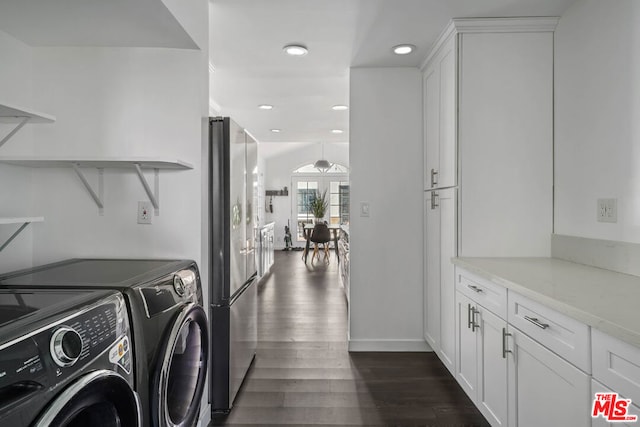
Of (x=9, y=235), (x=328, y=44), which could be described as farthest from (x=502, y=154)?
(x=9, y=235)

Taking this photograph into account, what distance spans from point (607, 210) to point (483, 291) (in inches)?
27.7

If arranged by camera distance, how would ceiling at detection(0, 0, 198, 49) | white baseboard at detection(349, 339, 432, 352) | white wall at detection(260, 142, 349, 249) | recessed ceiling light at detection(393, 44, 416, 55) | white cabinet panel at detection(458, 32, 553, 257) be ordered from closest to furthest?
ceiling at detection(0, 0, 198, 49), white cabinet panel at detection(458, 32, 553, 257), recessed ceiling light at detection(393, 44, 416, 55), white baseboard at detection(349, 339, 432, 352), white wall at detection(260, 142, 349, 249)

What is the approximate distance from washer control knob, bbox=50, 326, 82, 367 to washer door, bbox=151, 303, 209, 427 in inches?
17.9

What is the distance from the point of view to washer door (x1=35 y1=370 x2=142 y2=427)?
2.56 ft

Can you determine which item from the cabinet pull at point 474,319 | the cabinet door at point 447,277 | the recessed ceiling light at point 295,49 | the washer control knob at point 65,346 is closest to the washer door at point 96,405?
the washer control knob at point 65,346

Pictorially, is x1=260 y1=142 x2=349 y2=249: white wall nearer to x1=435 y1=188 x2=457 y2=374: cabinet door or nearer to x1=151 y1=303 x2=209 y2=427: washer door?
x1=435 y1=188 x2=457 y2=374: cabinet door

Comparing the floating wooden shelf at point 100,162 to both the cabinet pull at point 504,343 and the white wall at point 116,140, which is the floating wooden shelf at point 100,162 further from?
the cabinet pull at point 504,343

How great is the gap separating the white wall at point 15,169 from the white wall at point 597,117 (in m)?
2.80

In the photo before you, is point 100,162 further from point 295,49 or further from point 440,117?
point 440,117

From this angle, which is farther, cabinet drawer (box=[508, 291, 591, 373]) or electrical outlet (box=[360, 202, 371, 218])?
electrical outlet (box=[360, 202, 371, 218])

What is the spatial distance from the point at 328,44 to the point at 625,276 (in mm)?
2172

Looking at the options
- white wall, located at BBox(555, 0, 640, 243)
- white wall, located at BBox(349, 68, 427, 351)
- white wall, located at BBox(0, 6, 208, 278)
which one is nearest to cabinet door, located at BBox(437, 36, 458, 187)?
white wall, located at BBox(349, 68, 427, 351)

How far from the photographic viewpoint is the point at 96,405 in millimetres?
961

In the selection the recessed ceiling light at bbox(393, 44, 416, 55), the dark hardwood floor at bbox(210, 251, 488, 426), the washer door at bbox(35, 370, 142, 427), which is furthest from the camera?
the recessed ceiling light at bbox(393, 44, 416, 55)
